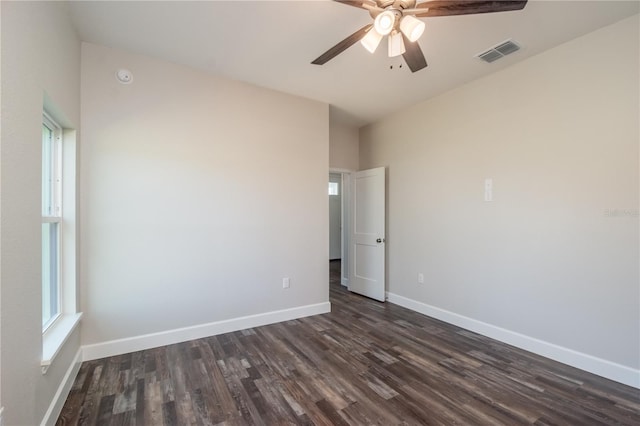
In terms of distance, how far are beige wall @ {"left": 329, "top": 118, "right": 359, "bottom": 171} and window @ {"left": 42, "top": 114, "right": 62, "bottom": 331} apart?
11.1 ft

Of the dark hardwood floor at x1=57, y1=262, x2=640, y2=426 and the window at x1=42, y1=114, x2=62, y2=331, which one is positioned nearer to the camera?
the dark hardwood floor at x1=57, y1=262, x2=640, y2=426

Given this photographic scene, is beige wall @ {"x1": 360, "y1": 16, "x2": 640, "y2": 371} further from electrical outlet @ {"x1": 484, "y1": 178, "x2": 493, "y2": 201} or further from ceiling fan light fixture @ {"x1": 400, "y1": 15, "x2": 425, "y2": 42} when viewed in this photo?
ceiling fan light fixture @ {"x1": 400, "y1": 15, "x2": 425, "y2": 42}

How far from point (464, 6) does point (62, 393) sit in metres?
3.59

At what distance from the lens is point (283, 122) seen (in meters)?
3.54

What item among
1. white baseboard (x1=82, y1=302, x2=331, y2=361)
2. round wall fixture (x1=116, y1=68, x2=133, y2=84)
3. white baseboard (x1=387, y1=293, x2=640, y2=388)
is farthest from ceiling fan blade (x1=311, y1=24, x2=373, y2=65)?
white baseboard (x1=387, y1=293, x2=640, y2=388)

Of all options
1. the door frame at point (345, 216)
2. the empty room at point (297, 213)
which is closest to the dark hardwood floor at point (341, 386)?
the empty room at point (297, 213)

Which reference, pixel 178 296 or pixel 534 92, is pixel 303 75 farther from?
pixel 178 296

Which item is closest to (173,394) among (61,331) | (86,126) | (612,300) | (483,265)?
(61,331)

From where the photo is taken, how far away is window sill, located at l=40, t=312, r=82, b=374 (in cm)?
165

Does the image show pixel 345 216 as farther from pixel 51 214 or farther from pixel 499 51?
pixel 51 214

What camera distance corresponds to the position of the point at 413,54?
2.03 m

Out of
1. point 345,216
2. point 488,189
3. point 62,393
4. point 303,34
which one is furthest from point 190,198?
point 488,189

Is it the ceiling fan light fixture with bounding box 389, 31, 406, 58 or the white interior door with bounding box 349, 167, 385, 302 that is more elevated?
the ceiling fan light fixture with bounding box 389, 31, 406, 58

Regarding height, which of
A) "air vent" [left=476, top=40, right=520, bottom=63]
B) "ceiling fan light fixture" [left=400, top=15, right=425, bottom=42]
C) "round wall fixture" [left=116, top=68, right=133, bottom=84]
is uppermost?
"air vent" [left=476, top=40, right=520, bottom=63]
